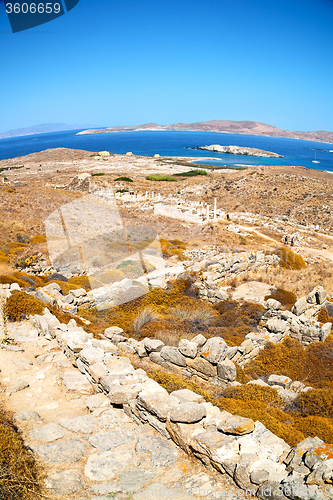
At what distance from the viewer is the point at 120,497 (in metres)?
3.40

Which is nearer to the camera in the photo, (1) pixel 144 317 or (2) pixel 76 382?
(2) pixel 76 382

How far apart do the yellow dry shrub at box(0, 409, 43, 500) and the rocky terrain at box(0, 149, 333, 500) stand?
21 centimetres

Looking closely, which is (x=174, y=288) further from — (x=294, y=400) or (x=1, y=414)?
(x=1, y=414)

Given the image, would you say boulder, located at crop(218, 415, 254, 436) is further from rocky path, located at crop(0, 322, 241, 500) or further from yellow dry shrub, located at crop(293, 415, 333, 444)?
yellow dry shrub, located at crop(293, 415, 333, 444)

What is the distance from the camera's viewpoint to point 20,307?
9.58m

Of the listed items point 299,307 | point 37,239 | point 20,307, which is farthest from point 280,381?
point 37,239

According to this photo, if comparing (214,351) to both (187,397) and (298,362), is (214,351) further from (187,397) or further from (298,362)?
(298,362)

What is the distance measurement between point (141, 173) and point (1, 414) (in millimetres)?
65049

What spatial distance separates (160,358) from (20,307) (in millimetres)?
4959

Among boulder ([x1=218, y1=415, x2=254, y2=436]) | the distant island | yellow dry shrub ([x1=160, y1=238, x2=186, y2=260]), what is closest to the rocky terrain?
boulder ([x1=218, y1=415, x2=254, y2=436])

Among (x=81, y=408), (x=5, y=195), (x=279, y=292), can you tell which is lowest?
(x=279, y=292)

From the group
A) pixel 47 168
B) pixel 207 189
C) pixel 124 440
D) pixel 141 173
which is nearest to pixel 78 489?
pixel 124 440

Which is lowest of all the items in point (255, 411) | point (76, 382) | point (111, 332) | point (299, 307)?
point (299, 307)

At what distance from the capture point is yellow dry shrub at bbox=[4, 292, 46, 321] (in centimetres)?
939
